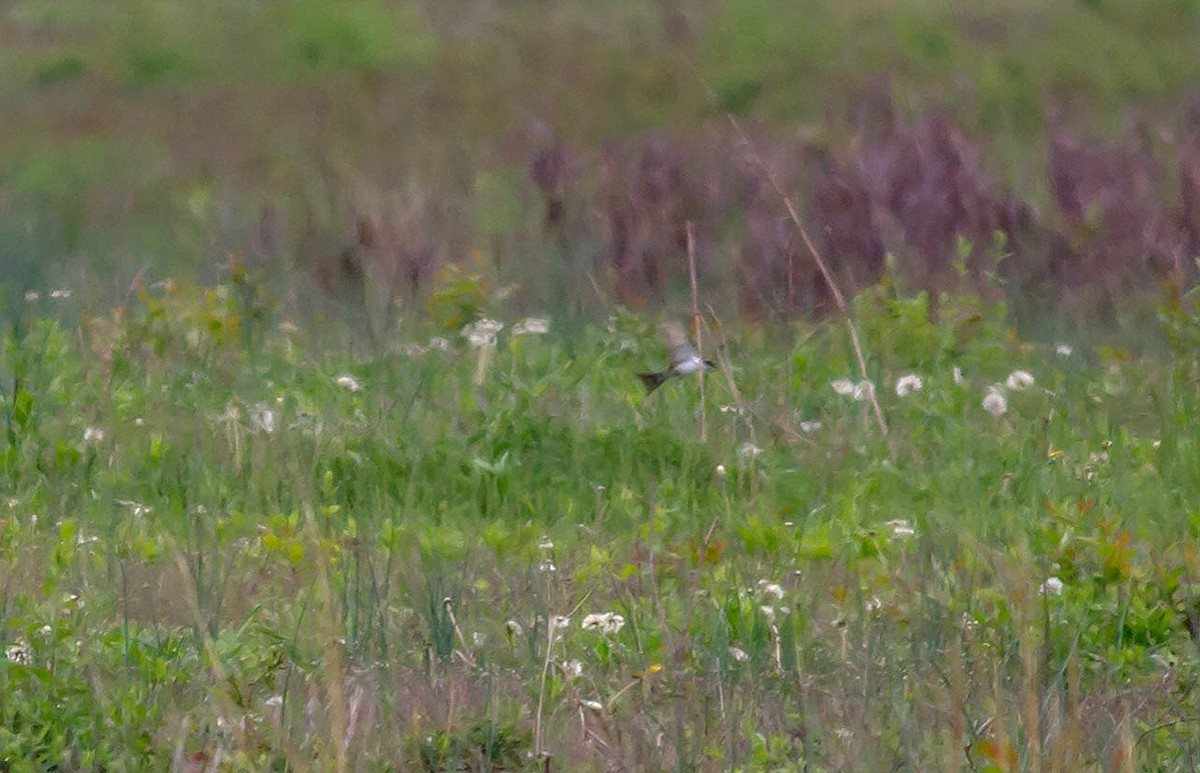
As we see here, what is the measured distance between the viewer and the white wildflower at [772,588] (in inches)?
145

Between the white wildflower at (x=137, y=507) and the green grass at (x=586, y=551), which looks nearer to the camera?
the green grass at (x=586, y=551)

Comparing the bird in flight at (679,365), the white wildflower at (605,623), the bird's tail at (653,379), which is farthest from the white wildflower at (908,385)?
the white wildflower at (605,623)

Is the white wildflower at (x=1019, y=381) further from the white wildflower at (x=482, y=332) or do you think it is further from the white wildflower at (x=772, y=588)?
the white wildflower at (x=772, y=588)

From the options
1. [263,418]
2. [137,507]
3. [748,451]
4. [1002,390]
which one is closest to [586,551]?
[748,451]

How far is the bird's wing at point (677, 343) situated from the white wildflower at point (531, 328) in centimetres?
45

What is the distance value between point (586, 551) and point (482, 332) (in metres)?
2.35

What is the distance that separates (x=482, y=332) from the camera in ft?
21.7

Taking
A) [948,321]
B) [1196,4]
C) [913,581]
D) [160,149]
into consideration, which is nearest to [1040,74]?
[1196,4]

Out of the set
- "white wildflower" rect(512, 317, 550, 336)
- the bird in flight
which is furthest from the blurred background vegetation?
Answer: the bird in flight

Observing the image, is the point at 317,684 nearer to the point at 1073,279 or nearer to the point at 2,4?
the point at 1073,279

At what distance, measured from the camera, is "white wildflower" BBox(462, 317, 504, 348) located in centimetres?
632

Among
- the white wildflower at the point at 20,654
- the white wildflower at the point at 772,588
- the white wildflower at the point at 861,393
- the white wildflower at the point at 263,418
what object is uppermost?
the white wildflower at the point at 20,654

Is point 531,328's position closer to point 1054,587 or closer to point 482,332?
point 482,332

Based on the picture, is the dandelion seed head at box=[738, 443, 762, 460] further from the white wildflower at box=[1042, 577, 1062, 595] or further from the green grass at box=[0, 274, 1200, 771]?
the white wildflower at box=[1042, 577, 1062, 595]
